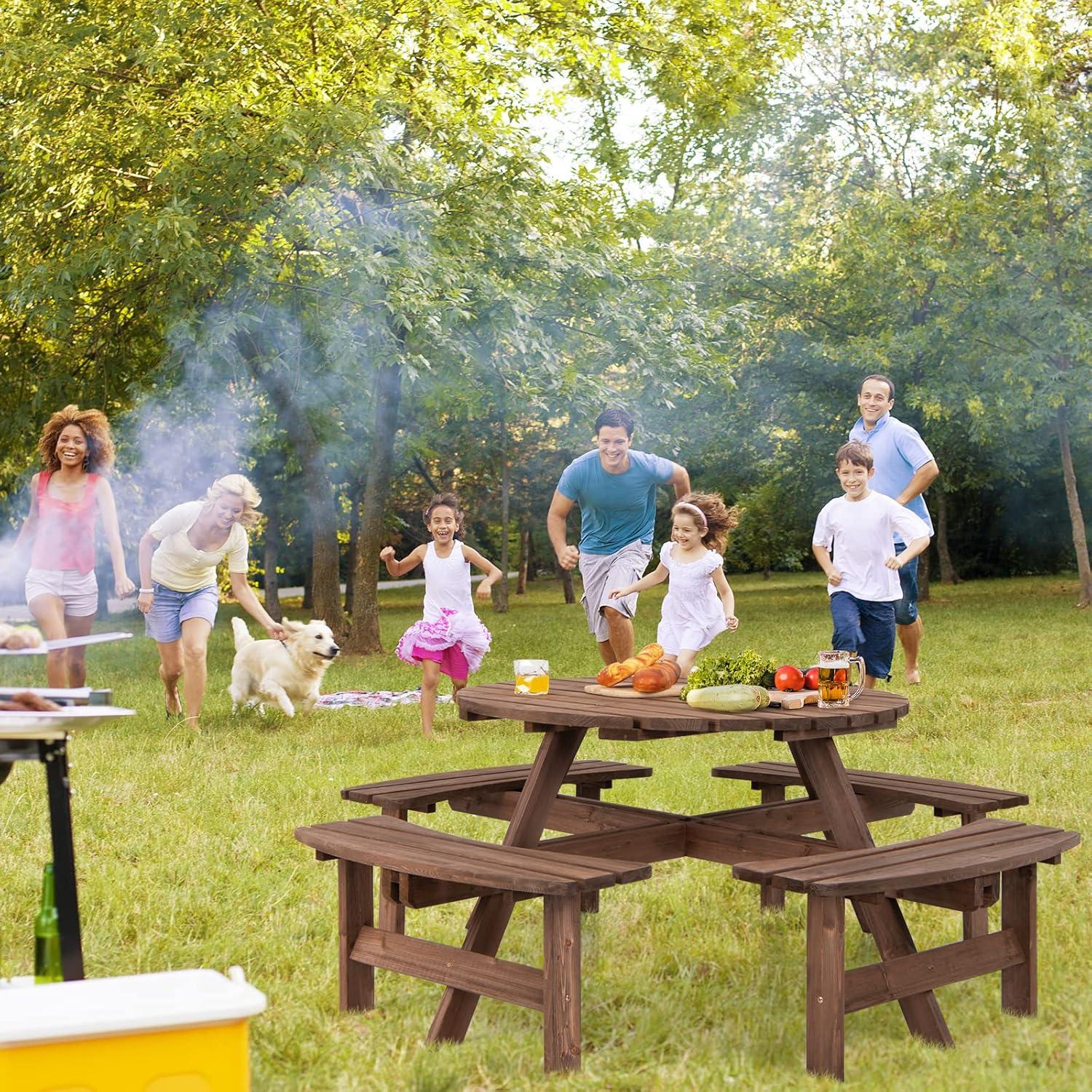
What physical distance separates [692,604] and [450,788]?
7.15 ft

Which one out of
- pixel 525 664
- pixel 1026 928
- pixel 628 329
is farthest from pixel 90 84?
pixel 1026 928

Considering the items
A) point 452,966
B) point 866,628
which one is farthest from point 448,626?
point 452,966

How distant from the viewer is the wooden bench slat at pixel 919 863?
3.42m

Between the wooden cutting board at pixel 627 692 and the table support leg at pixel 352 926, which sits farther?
the wooden cutting board at pixel 627 692

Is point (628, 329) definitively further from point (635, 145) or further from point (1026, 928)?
point (1026, 928)

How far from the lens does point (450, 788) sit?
15.6ft

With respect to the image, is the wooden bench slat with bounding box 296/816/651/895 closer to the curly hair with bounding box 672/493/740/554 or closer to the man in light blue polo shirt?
the curly hair with bounding box 672/493/740/554

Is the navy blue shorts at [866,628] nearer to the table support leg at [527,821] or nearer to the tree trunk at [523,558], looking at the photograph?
the table support leg at [527,821]

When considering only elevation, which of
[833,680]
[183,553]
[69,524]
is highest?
[69,524]

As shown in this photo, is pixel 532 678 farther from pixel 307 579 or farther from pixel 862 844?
pixel 307 579

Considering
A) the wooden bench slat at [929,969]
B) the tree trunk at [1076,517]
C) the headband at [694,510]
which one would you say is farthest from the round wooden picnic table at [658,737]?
the tree trunk at [1076,517]

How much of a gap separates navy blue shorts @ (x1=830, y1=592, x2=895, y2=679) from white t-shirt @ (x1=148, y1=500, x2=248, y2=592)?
3.93 metres

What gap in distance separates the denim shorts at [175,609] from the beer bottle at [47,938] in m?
6.11

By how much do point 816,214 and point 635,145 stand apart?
3799 mm
